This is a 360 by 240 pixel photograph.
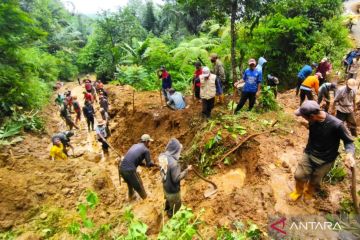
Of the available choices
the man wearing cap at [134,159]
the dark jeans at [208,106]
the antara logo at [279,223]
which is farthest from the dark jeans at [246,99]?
the antara logo at [279,223]

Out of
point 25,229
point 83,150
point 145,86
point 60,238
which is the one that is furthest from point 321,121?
point 145,86

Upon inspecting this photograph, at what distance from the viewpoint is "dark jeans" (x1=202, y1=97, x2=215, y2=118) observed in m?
7.87

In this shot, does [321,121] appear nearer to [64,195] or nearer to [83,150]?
[64,195]

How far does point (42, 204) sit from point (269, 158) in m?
5.22

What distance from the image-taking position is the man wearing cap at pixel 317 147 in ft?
12.1

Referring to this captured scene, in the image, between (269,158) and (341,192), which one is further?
(269,158)

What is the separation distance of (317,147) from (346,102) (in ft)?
9.53

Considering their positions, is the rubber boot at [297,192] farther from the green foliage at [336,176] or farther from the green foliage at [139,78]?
the green foliage at [139,78]

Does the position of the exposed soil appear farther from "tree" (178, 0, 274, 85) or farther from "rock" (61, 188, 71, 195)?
"tree" (178, 0, 274, 85)

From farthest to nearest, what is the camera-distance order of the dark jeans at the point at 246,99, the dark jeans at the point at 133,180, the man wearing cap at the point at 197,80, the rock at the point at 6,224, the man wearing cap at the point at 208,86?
1. the man wearing cap at the point at 197,80
2. the dark jeans at the point at 246,99
3. the man wearing cap at the point at 208,86
4. the dark jeans at the point at 133,180
5. the rock at the point at 6,224

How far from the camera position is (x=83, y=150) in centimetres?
1114

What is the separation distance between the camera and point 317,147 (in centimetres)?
408

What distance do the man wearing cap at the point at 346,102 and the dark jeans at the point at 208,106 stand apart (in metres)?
2.98

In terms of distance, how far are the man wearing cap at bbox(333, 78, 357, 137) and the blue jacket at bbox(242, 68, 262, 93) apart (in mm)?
1823
